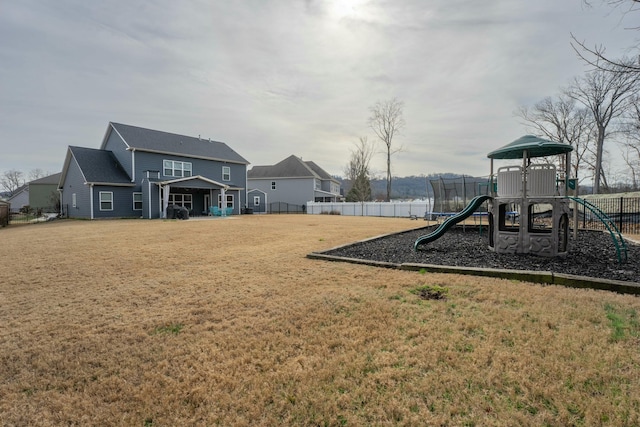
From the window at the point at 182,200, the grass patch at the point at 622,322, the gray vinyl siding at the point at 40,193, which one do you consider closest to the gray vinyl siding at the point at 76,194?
the window at the point at 182,200

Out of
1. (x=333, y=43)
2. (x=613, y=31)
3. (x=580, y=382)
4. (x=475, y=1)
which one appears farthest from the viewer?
(x=333, y=43)

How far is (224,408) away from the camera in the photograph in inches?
77.2

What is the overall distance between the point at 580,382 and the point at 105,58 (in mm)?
17087

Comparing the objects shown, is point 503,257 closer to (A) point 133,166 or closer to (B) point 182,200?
(A) point 133,166

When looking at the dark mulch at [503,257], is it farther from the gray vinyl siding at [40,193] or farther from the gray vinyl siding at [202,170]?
the gray vinyl siding at [40,193]

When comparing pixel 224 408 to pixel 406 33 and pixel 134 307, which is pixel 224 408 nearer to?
pixel 134 307

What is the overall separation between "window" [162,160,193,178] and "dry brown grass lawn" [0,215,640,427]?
73.7 ft

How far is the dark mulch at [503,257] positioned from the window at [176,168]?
22.2m

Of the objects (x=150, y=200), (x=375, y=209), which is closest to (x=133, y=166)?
(x=150, y=200)

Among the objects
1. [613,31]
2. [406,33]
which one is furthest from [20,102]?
[613,31]

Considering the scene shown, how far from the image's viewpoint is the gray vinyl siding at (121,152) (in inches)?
913

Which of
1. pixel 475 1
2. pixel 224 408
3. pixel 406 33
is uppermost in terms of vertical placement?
pixel 406 33

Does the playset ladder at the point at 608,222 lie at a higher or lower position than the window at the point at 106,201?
lower

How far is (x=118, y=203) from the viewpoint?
22531mm
